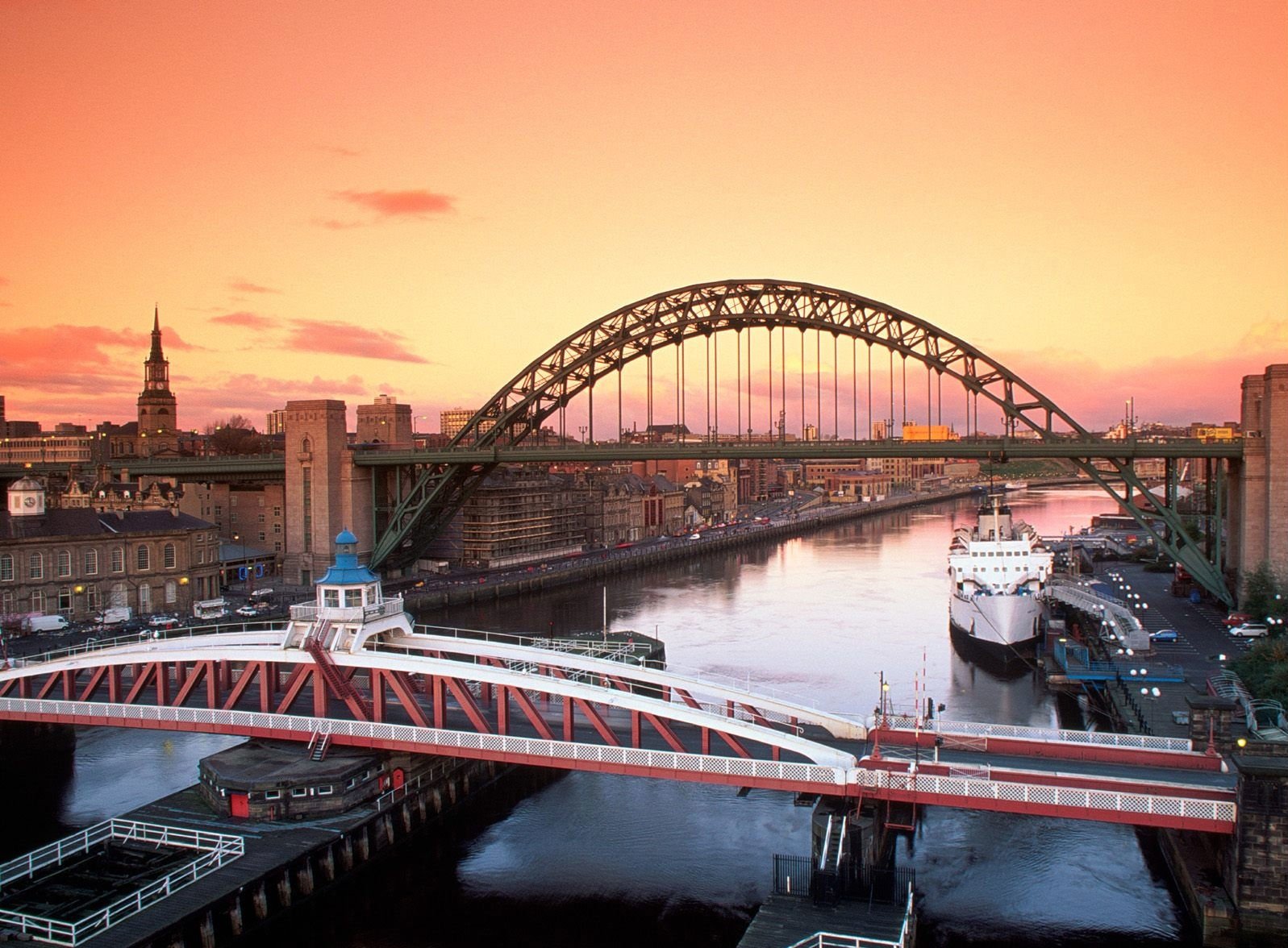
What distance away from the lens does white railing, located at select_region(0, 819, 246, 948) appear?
14.9m

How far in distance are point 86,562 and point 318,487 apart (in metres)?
13.1

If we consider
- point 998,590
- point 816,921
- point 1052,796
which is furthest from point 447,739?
point 998,590

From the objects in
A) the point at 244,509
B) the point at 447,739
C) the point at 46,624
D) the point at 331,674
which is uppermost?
the point at 244,509

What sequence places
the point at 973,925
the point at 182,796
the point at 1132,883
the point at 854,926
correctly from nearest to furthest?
the point at 854,926 → the point at 973,925 → the point at 1132,883 → the point at 182,796

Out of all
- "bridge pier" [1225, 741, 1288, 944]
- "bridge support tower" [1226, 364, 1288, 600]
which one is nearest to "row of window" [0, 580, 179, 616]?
"bridge pier" [1225, 741, 1288, 944]

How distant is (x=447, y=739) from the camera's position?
19.0 meters

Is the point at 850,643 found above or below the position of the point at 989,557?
below

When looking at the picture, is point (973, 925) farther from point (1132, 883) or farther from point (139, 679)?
point (139, 679)

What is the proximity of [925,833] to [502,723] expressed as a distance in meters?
7.85

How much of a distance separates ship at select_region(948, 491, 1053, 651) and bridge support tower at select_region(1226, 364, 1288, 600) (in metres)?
6.60

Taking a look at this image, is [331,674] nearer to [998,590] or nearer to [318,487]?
[998,590]

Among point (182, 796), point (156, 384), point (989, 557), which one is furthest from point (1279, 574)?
point (156, 384)

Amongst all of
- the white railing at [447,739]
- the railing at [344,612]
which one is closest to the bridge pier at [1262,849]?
the white railing at [447,739]

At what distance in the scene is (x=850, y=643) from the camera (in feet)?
131
